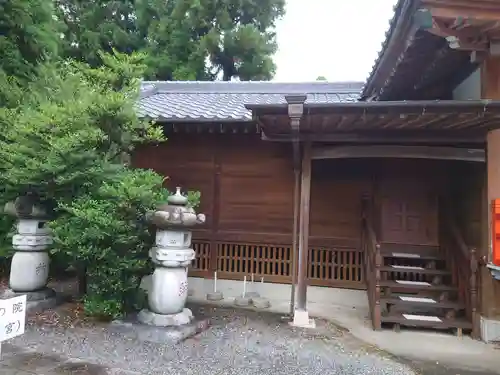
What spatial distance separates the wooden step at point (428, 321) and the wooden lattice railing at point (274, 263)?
143 cm

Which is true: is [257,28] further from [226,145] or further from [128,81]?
[128,81]

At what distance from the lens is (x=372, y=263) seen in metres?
6.12

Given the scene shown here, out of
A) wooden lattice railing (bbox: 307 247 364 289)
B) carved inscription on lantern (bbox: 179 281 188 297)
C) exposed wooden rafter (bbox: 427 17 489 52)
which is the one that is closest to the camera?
exposed wooden rafter (bbox: 427 17 489 52)

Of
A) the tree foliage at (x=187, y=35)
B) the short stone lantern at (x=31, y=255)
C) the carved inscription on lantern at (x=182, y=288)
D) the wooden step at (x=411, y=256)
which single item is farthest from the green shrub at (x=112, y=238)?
the tree foliage at (x=187, y=35)

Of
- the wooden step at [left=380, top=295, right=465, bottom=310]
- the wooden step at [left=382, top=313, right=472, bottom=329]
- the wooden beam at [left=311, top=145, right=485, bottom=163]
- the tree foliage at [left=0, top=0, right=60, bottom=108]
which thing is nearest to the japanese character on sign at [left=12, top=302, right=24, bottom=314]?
the wooden beam at [left=311, top=145, right=485, bottom=163]

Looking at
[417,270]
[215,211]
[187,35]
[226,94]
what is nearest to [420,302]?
[417,270]

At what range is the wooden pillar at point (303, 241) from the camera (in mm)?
5551

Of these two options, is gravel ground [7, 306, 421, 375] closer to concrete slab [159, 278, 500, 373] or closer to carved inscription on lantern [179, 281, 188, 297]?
concrete slab [159, 278, 500, 373]

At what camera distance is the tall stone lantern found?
5.02 metres

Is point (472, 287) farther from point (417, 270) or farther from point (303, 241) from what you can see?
point (303, 241)

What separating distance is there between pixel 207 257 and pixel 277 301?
1.52m

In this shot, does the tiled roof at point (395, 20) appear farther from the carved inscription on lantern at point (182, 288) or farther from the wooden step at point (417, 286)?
the carved inscription on lantern at point (182, 288)

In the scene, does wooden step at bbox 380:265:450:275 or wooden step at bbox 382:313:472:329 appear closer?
wooden step at bbox 382:313:472:329

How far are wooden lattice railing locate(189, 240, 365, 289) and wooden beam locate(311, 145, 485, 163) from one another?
2143 mm
